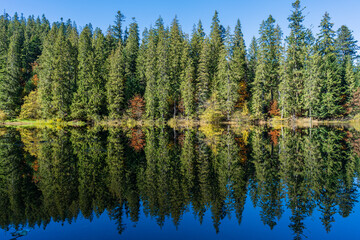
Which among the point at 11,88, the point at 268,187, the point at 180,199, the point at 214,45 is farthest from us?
the point at 214,45

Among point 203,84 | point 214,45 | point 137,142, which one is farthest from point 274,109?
point 137,142

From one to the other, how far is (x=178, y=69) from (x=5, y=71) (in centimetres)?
4034

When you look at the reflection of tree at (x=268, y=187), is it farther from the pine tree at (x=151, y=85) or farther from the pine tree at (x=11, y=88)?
the pine tree at (x=11, y=88)

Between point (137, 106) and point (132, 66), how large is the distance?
14916 millimetres

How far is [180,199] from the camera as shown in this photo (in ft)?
25.6

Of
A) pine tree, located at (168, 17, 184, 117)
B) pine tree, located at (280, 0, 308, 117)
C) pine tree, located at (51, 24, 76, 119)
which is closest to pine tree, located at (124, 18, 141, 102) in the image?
pine tree, located at (168, 17, 184, 117)

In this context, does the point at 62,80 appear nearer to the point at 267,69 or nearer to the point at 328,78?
the point at 267,69

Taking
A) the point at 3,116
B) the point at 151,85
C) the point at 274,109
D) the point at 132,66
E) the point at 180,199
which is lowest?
the point at 180,199

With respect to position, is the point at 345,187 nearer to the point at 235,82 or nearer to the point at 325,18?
the point at 235,82

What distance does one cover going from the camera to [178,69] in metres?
50.4

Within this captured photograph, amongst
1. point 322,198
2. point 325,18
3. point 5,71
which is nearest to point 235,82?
point 325,18

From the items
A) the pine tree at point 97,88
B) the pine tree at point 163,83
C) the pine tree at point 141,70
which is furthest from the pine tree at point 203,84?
the pine tree at point 97,88

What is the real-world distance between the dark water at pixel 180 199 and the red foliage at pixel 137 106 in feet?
110

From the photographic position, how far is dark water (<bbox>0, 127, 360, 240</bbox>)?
239 inches
